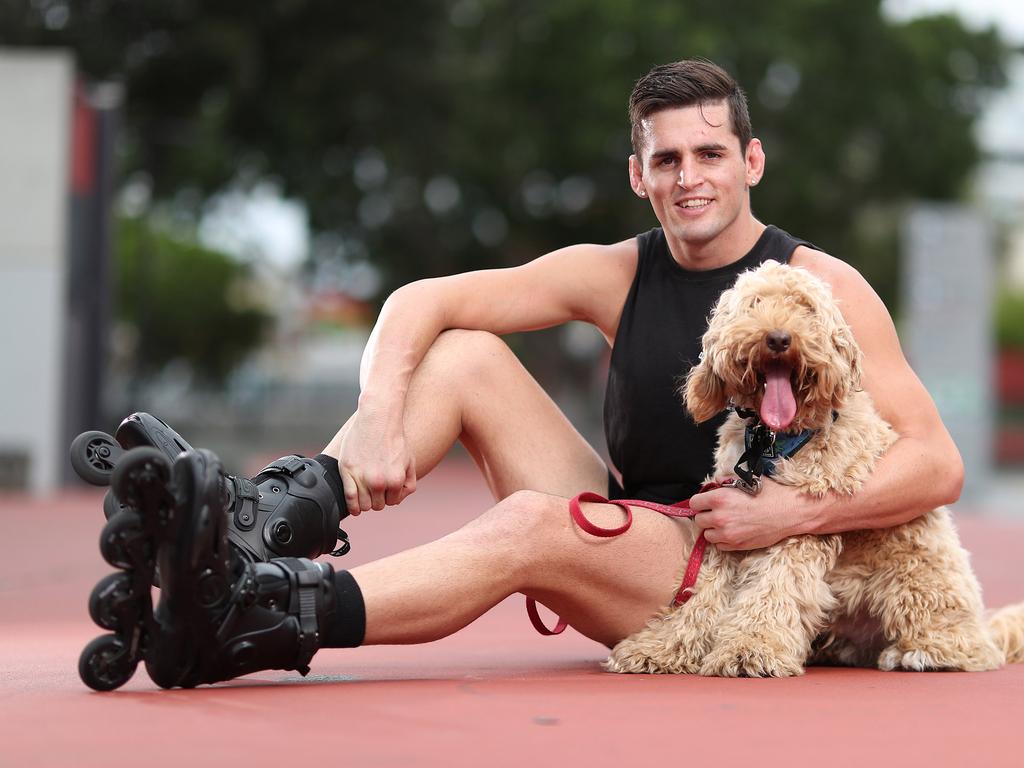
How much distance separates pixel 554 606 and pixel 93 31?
642 inches

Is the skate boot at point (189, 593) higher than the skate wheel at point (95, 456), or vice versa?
the skate wheel at point (95, 456)

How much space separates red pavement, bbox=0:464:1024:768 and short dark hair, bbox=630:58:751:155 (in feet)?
5.14

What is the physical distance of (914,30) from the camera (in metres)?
26.3

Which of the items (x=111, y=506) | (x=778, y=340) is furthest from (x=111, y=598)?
(x=778, y=340)

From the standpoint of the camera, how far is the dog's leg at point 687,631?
3982 mm

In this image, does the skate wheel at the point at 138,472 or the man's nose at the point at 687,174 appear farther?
the man's nose at the point at 687,174

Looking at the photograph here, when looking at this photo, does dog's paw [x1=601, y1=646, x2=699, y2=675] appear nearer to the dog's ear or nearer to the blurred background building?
the dog's ear

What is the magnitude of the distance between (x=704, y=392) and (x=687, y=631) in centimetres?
62

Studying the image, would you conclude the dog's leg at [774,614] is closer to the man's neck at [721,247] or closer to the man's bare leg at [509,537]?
the man's bare leg at [509,537]

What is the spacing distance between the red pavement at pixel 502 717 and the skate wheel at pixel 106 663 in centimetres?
4

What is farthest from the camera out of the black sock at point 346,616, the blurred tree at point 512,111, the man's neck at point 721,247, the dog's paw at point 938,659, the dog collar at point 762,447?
the blurred tree at point 512,111

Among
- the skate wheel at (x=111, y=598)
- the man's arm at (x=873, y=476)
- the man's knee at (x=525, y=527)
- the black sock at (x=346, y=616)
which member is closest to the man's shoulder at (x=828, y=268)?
the man's arm at (x=873, y=476)

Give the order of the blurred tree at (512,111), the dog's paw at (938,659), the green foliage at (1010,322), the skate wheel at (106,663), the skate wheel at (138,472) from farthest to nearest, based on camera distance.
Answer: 1. the green foliage at (1010,322)
2. the blurred tree at (512,111)
3. the dog's paw at (938,659)
4. the skate wheel at (106,663)
5. the skate wheel at (138,472)

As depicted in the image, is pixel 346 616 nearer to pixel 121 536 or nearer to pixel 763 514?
pixel 121 536
